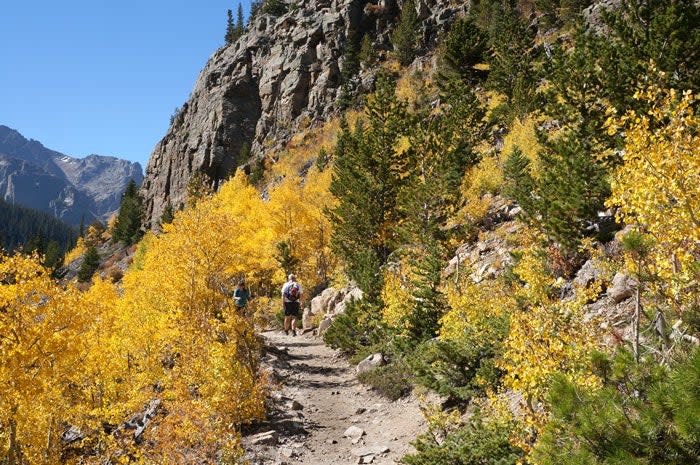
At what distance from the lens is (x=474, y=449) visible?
23.9ft

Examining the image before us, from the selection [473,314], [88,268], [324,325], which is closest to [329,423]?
[473,314]

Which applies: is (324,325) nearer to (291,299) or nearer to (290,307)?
(290,307)

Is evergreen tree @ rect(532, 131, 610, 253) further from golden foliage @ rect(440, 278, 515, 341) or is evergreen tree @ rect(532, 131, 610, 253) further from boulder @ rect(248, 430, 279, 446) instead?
boulder @ rect(248, 430, 279, 446)

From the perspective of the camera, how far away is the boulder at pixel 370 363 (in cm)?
1507

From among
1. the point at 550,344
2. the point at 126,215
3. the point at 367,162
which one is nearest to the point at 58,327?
the point at 550,344

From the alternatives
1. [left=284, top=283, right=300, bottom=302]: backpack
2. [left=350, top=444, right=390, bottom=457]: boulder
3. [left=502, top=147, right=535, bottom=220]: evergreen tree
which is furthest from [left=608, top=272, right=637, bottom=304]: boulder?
[left=284, top=283, right=300, bottom=302]: backpack

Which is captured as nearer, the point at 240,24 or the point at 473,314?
the point at 473,314

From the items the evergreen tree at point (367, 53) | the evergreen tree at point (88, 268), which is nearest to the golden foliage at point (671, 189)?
the evergreen tree at point (367, 53)

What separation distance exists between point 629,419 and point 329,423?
9.10 m

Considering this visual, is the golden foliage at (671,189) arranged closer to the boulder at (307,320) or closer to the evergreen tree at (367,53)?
the boulder at (307,320)

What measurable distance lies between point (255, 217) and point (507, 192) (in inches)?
742

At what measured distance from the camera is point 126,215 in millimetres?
77875

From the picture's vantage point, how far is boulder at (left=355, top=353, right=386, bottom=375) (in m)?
15.1

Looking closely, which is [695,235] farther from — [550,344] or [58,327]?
[58,327]
